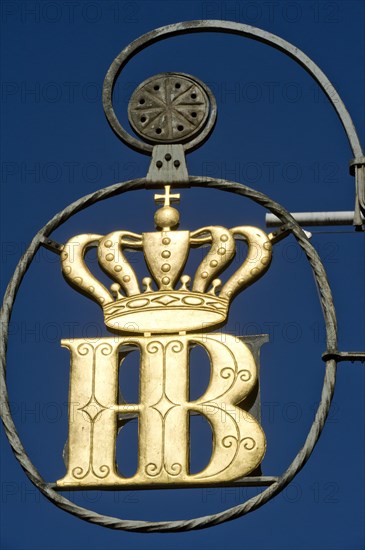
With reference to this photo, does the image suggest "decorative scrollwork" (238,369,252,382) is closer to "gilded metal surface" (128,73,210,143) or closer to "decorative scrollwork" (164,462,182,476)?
"decorative scrollwork" (164,462,182,476)

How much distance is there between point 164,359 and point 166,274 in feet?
1.64

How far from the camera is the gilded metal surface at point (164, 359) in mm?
12328

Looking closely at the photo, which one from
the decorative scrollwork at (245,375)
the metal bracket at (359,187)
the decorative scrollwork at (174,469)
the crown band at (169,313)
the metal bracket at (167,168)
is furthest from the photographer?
the metal bracket at (167,168)

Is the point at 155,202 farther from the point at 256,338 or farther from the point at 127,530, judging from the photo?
the point at 127,530

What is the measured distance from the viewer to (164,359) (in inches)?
494

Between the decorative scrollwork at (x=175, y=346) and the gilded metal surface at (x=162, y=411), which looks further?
the decorative scrollwork at (x=175, y=346)

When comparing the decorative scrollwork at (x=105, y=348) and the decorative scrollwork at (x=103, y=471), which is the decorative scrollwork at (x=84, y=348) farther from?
the decorative scrollwork at (x=103, y=471)

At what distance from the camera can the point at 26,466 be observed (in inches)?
486

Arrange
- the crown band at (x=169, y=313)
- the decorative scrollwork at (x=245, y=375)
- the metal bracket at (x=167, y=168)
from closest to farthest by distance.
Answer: the decorative scrollwork at (x=245, y=375) → the crown band at (x=169, y=313) → the metal bracket at (x=167, y=168)

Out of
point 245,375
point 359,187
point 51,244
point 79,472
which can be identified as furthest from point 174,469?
point 359,187

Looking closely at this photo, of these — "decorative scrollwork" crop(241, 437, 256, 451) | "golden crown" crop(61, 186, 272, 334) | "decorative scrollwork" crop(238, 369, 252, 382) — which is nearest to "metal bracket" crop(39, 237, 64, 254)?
"golden crown" crop(61, 186, 272, 334)

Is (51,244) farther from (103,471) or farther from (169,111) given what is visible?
(103,471)

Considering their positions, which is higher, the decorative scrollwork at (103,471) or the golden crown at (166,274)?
the golden crown at (166,274)

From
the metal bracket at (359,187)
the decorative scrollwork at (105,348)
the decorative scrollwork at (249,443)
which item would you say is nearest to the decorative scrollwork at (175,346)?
the decorative scrollwork at (105,348)
